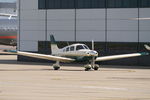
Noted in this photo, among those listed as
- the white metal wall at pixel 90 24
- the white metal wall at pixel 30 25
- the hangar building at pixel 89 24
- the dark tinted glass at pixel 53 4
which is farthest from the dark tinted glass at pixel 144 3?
the white metal wall at pixel 30 25

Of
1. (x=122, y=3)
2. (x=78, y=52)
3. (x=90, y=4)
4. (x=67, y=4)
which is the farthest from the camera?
(x=67, y=4)

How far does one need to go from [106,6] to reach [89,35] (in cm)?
323

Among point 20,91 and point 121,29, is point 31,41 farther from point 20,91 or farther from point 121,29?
point 20,91

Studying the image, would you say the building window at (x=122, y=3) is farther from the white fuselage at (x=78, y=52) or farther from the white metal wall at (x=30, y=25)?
the white fuselage at (x=78, y=52)

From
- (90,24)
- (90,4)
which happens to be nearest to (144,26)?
(90,24)

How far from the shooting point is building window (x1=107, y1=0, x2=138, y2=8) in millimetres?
47416

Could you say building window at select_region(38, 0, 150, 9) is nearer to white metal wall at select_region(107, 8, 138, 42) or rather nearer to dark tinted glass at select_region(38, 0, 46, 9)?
dark tinted glass at select_region(38, 0, 46, 9)

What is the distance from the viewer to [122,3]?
157 feet

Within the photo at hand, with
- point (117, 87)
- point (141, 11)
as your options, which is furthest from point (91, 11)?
point (117, 87)

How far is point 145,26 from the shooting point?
47.0 meters

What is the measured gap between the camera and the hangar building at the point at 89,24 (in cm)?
4738

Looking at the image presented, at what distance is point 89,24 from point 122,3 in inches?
147

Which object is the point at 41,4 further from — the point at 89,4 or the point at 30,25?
the point at 89,4

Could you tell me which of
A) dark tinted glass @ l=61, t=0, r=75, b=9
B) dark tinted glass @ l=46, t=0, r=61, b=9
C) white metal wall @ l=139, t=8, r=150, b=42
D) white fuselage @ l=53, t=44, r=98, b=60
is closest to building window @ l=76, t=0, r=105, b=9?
dark tinted glass @ l=61, t=0, r=75, b=9
